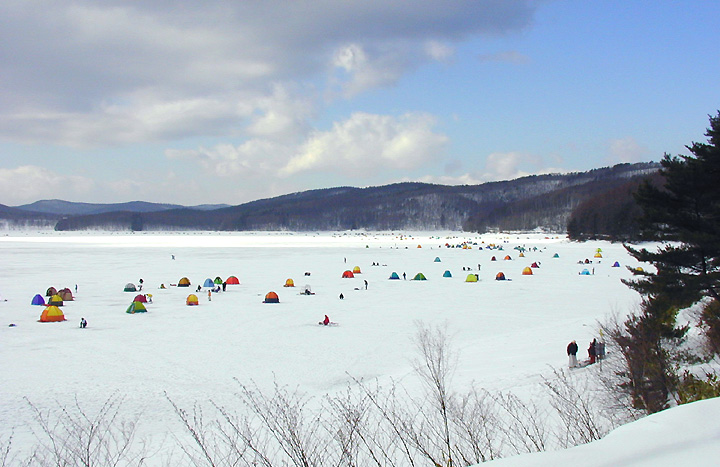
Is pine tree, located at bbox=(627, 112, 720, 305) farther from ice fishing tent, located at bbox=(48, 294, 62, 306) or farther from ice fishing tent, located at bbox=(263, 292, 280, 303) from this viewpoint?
ice fishing tent, located at bbox=(48, 294, 62, 306)

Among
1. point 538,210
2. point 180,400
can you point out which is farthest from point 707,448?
point 538,210

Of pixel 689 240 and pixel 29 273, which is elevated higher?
pixel 689 240

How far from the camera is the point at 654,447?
3.62 metres

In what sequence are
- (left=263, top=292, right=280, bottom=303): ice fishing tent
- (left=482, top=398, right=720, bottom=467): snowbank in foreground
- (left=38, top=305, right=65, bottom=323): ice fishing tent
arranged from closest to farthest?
(left=482, top=398, right=720, bottom=467): snowbank in foreground
(left=38, top=305, right=65, bottom=323): ice fishing tent
(left=263, top=292, right=280, bottom=303): ice fishing tent

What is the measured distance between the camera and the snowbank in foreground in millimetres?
3449

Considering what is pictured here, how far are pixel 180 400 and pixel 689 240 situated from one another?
496 inches

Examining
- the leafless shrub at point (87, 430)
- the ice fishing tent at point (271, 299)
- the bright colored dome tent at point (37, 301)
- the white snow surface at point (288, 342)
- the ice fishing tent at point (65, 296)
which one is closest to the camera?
the leafless shrub at point (87, 430)

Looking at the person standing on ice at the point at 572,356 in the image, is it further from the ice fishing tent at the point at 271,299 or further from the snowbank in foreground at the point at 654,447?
the ice fishing tent at the point at 271,299

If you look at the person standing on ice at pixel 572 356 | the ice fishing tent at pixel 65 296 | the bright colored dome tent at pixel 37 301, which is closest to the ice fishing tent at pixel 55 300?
the bright colored dome tent at pixel 37 301

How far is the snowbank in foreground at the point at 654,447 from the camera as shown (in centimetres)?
345

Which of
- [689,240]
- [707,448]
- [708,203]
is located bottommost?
[707,448]

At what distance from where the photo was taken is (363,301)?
27766 mm

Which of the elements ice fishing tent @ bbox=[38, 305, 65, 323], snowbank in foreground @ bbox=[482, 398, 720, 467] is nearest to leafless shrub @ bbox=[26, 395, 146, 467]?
snowbank in foreground @ bbox=[482, 398, 720, 467]

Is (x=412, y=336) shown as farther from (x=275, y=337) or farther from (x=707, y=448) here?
(x=707, y=448)
